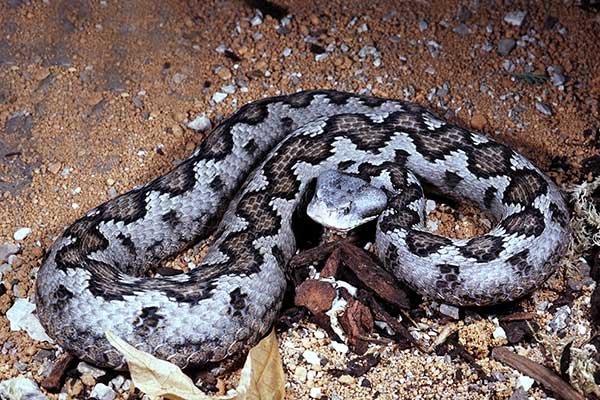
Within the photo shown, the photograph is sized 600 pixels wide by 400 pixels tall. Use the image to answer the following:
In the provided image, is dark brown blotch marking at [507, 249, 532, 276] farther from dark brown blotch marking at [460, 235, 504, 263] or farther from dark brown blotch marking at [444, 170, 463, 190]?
dark brown blotch marking at [444, 170, 463, 190]

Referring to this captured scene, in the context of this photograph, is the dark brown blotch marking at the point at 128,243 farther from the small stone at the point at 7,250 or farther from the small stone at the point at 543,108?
the small stone at the point at 543,108

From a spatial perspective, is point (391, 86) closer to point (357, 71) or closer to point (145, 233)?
point (357, 71)

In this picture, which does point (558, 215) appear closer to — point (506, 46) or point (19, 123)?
point (506, 46)

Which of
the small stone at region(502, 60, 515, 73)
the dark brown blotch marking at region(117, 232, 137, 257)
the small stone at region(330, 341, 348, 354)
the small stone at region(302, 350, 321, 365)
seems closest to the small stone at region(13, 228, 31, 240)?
the dark brown blotch marking at region(117, 232, 137, 257)

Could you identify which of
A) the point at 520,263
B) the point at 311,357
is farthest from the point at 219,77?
the point at 520,263

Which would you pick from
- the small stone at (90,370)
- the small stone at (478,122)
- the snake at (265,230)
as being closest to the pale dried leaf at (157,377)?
the snake at (265,230)
